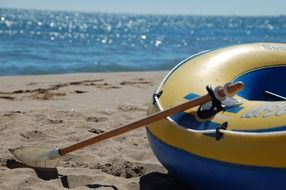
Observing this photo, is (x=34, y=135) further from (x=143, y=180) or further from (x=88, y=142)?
(x=143, y=180)

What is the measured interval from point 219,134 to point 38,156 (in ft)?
4.41

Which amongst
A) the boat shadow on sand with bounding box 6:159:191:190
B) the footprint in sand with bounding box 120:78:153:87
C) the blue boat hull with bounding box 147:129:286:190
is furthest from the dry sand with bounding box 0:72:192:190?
the blue boat hull with bounding box 147:129:286:190

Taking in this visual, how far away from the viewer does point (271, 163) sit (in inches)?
91.7

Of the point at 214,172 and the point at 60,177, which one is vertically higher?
the point at 214,172

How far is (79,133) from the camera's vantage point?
418 centimetres

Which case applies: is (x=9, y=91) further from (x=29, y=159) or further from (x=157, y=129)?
(x=157, y=129)

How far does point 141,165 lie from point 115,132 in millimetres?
539

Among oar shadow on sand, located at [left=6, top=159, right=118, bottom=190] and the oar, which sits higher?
the oar

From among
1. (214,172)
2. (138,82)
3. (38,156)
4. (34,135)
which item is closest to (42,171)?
(38,156)

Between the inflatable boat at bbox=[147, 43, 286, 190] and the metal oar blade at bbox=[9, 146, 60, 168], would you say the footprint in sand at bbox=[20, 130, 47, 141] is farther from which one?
the inflatable boat at bbox=[147, 43, 286, 190]

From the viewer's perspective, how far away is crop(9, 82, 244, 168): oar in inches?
105

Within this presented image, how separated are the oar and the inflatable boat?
7 cm

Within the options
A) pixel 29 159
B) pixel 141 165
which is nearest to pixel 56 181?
pixel 29 159

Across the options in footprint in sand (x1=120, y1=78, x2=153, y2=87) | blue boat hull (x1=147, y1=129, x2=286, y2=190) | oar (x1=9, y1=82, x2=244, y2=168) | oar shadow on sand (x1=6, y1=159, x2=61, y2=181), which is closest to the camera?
blue boat hull (x1=147, y1=129, x2=286, y2=190)
